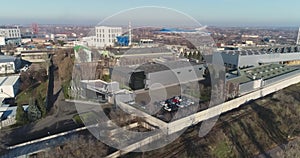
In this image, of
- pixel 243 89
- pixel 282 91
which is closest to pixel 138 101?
pixel 243 89

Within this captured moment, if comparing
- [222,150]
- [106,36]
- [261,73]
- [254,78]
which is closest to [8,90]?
[222,150]

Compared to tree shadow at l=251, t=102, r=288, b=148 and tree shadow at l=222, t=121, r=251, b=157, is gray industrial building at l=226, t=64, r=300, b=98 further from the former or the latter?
tree shadow at l=222, t=121, r=251, b=157

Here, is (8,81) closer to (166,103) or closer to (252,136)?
(166,103)

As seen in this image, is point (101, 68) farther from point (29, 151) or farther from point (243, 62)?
point (243, 62)

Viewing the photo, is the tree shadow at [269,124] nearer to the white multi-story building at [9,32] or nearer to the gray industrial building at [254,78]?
the gray industrial building at [254,78]

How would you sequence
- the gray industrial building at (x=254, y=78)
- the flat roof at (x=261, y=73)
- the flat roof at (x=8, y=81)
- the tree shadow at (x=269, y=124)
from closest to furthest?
the tree shadow at (x=269, y=124) < the gray industrial building at (x=254, y=78) < the flat roof at (x=8, y=81) < the flat roof at (x=261, y=73)

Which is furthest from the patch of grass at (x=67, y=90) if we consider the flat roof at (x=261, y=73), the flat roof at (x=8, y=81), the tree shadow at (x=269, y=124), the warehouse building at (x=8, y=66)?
the tree shadow at (x=269, y=124)

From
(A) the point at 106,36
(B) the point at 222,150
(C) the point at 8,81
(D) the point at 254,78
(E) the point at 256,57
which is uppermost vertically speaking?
(A) the point at 106,36
